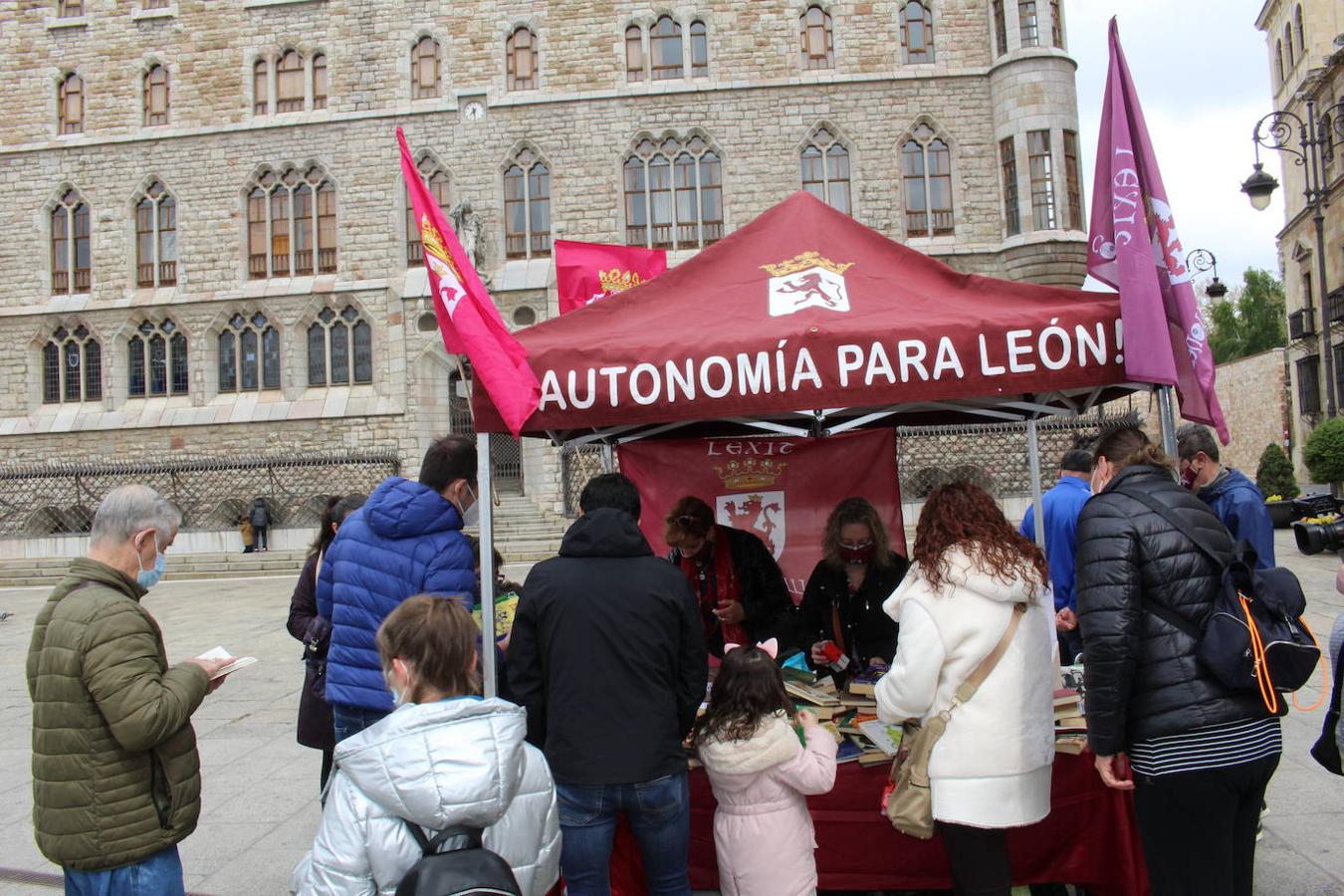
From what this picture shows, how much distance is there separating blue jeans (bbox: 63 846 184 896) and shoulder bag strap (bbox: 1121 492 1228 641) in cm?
277

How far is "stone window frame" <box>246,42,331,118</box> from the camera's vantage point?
2294 centimetres

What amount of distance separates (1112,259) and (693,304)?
1.65 meters

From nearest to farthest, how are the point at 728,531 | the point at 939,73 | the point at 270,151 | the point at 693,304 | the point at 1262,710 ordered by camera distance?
the point at 1262,710, the point at 693,304, the point at 728,531, the point at 939,73, the point at 270,151

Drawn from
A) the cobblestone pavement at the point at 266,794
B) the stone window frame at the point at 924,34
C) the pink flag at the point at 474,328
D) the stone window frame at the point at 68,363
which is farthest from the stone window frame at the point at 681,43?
the pink flag at the point at 474,328

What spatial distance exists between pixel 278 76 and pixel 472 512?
23851mm

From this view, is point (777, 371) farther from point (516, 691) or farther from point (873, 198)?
point (873, 198)

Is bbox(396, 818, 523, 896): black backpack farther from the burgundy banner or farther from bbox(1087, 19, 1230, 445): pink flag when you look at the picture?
the burgundy banner

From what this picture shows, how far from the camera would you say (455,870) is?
185 cm

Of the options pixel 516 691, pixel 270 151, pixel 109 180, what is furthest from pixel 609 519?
pixel 109 180

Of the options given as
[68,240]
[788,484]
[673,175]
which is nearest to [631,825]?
[788,484]

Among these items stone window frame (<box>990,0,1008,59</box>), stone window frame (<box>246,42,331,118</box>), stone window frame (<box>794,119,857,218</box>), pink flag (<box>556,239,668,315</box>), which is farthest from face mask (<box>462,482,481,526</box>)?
stone window frame (<box>246,42,331,118</box>)

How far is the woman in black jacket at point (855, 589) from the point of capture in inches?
163

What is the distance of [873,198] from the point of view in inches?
853

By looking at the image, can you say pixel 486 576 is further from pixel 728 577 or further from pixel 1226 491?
pixel 1226 491
